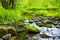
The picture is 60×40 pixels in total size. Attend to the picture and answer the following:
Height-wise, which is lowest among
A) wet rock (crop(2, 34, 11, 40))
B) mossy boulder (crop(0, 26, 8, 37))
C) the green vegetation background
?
the green vegetation background

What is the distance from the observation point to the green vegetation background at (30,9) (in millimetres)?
7438

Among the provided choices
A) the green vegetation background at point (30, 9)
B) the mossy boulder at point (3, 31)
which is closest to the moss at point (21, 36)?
the mossy boulder at point (3, 31)

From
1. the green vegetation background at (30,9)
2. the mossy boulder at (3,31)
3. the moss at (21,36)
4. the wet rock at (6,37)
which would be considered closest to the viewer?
the wet rock at (6,37)

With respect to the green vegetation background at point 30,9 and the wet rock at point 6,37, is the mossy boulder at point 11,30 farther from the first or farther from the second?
the green vegetation background at point 30,9

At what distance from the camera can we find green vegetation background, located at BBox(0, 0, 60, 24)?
293 inches

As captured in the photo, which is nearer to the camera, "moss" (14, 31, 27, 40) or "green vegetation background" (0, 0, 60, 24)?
"moss" (14, 31, 27, 40)

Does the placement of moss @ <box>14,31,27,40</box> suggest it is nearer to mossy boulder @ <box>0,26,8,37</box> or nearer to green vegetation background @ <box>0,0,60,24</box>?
mossy boulder @ <box>0,26,8,37</box>

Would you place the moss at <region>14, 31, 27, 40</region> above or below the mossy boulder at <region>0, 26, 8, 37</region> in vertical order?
below

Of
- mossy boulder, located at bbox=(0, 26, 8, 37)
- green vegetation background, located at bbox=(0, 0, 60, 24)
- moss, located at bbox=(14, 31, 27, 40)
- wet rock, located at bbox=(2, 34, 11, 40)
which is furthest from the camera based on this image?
green vegetation background, located at bbox=(0, 0, 60, 24)

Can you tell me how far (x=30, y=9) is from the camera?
12.6 m

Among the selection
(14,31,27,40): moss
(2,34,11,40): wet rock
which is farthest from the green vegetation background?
(2,34,11,40): wet rock

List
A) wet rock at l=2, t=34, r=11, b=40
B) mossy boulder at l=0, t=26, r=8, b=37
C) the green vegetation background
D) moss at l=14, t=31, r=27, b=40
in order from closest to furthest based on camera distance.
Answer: wet rock at l=2, t=34, r=11, b=40 < mossy boulder at l=0, t=26, r=8, b=37 < moss at l=14, t=31, r=27, b=40 < the green vegetation background

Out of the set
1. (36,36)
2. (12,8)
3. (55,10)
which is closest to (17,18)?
(12,8)

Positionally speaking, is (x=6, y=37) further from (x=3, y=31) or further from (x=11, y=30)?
(x=11, y=30)
